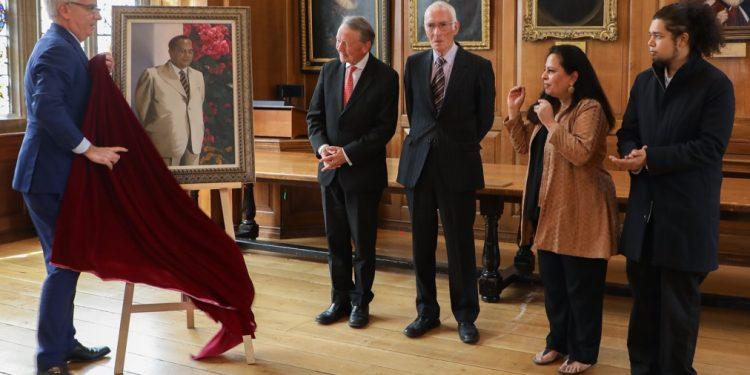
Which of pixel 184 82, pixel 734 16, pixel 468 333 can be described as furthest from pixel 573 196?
pixel 734 16

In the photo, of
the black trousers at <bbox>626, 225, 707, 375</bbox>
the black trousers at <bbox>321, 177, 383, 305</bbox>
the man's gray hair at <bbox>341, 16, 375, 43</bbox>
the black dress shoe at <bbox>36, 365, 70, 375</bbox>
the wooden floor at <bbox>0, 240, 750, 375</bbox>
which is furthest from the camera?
the black trousers at <bbox>321, 177, 383, 305</bbox>

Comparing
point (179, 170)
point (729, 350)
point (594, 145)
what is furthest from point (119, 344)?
point (729, 350)

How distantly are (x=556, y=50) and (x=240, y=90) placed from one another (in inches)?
58.4

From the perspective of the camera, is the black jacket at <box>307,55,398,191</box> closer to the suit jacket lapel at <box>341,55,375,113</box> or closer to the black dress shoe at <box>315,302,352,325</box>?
the suit jacket lapel at <box>341,55,375,113</box>

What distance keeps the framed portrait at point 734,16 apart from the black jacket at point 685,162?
2828 millimetres

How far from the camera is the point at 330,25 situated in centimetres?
752

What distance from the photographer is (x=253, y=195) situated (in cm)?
686

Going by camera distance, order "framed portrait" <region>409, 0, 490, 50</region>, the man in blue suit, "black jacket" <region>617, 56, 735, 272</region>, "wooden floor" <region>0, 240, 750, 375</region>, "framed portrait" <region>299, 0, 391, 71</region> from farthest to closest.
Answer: "framed portrait" <region>299, 0, 391, 71</region> → "framed portrait" <region>409, 0, 490, 50</region> → "wooden floor" <region>0, 240, 750, 375</region> → the man in blue suit → "black jacket" <region>617, 56, 735, 272</region>

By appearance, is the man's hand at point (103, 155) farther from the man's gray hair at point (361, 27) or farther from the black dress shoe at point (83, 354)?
the man's gray hair at point (361, 27)

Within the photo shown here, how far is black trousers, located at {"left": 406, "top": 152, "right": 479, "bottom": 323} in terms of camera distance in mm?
4242

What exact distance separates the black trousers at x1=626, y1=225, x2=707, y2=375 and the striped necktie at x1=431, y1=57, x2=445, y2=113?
1221 mm

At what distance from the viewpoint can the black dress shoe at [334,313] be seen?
15.2ft

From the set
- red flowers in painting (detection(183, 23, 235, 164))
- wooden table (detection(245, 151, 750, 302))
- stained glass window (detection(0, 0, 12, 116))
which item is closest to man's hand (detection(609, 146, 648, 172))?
wooden table (detection(245, 151, 750, 302))

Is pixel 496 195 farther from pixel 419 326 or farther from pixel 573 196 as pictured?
pixel 573 196
